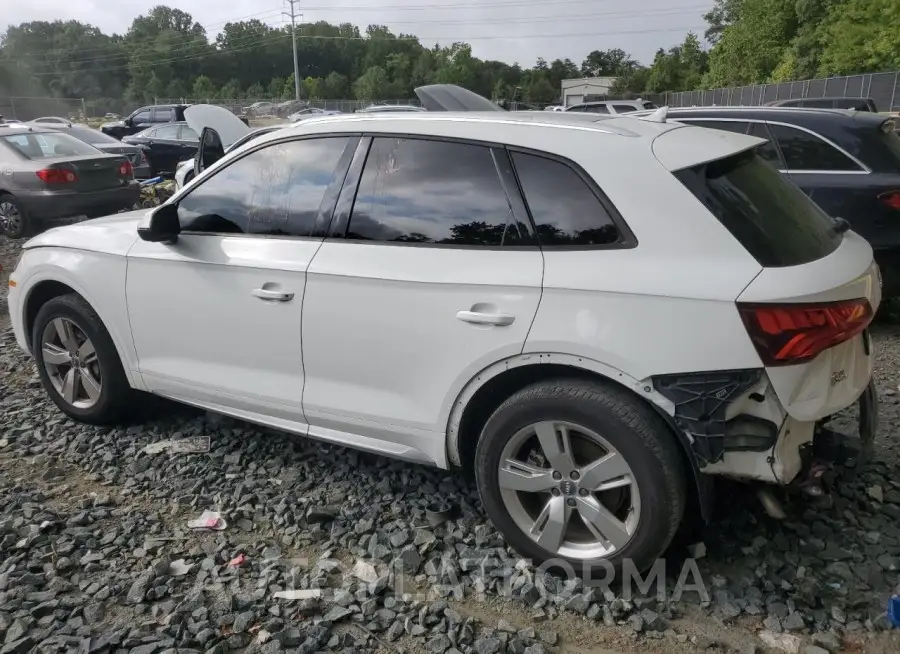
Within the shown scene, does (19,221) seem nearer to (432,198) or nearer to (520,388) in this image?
(432,198)

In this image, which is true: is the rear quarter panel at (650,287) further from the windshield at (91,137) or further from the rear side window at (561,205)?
the windshield at (91,137)

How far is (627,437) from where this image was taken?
8.55ft

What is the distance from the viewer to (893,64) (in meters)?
36.5

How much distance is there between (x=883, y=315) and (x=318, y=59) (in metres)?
122

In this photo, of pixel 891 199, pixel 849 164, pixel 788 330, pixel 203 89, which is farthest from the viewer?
pixel 203 89

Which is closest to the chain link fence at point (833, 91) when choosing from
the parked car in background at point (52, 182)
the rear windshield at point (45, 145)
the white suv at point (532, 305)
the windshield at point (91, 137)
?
the windshield at point (91, 137)

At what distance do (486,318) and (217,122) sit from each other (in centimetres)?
639

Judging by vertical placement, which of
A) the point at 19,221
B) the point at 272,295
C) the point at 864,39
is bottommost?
the point at 19,221

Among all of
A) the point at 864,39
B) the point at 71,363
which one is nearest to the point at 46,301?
the point at 71,363

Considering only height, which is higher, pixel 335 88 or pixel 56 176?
pixel 335 88

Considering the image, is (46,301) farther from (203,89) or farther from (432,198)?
(203,89)

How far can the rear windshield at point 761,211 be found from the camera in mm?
2564

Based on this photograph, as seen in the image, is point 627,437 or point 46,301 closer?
point 627,437

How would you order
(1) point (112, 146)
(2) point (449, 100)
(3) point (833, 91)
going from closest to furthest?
(2) point (449, 100) < (1) point (112, 146) < (3) point (833, 91)
